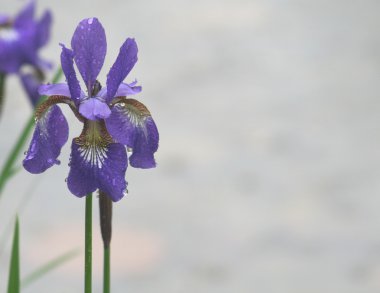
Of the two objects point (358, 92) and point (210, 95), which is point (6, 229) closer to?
point (210, 95)

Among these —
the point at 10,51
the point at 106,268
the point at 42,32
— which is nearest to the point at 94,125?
the point at 106,268

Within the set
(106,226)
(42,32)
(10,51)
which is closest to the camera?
(106,226)

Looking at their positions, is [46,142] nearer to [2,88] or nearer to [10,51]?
[2,88]

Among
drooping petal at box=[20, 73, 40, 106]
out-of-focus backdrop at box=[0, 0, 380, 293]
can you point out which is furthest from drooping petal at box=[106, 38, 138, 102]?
out-of-focus backdrop at box=[0, 0, 380, 293]

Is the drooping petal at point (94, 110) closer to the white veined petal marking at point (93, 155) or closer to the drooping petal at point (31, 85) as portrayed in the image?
the white veined petal marking at point (93, 155)

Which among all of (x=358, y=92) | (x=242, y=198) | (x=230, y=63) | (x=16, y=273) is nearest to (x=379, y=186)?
(x=242, y=198)
